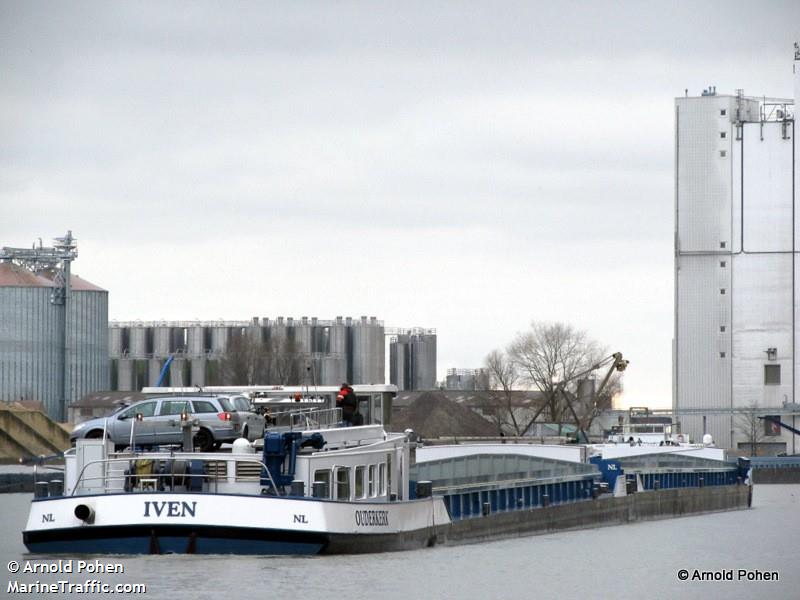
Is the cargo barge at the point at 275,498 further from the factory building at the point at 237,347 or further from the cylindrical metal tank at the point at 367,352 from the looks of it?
the cylindrical metal tank at the point at 367,352

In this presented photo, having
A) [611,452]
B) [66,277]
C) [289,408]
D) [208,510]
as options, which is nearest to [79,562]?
[208,510]

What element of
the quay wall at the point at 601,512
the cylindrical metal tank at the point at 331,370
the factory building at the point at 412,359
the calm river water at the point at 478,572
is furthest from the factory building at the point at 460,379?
the calm river water at the point at 478,572

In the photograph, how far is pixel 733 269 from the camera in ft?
347

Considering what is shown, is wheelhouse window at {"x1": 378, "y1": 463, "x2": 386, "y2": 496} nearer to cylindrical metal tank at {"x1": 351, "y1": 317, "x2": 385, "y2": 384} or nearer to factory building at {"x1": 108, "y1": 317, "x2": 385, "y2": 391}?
factory building at {"x1": 108, "y1": 317, "x2": 385, "y2": 391}

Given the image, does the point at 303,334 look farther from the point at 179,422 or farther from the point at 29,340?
the point at 179,422

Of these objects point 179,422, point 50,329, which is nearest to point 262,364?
point 50,329

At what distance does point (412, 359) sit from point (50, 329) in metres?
42.7

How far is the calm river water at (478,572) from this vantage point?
28203 mm

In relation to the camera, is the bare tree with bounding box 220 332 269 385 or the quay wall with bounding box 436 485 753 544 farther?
the bare tree with bounding box 220 332 269 385

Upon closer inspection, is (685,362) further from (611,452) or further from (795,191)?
(611,452)

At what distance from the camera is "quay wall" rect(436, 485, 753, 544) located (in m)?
39.4

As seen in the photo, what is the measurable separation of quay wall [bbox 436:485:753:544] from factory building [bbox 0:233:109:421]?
47800mm

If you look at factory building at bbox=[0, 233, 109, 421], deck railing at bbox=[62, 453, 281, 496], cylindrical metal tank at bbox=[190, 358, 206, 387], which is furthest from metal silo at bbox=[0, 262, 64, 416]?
deck railing at bbox=[62, 453, 281, 496]

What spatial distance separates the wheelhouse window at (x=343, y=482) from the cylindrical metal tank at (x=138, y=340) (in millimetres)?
95033
